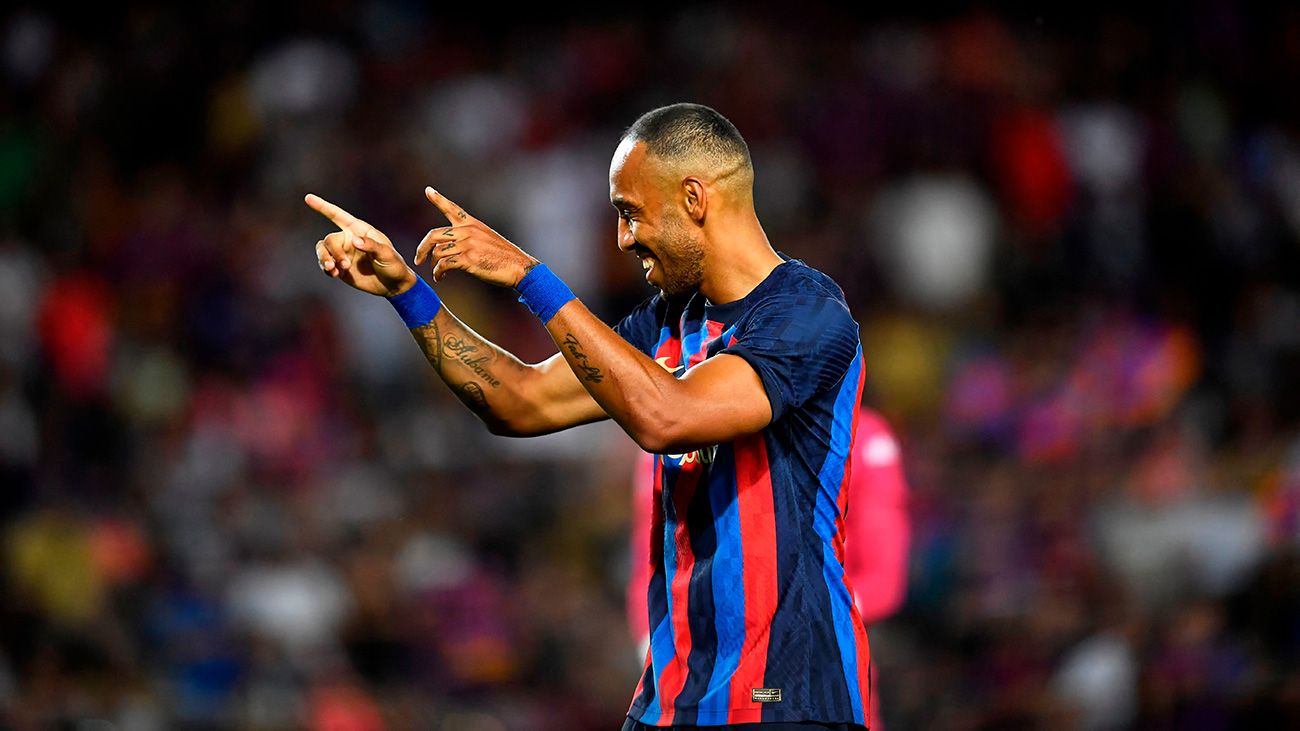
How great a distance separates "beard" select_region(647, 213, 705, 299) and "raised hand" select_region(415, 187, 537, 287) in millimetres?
325

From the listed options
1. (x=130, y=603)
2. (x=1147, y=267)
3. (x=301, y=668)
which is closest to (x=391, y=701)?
(x=301, y=668)

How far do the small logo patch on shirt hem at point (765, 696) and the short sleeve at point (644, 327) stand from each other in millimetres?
921

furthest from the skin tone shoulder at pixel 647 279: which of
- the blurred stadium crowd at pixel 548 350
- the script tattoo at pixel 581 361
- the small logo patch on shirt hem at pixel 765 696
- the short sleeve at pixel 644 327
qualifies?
the blurred stadium crowd at pixel 548 350

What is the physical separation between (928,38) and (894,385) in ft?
10.2

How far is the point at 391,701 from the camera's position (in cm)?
819

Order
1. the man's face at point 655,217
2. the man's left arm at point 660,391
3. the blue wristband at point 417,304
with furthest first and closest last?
the blue wristband at point 417,304
the man's face at point 655,217
the man's left arm at point 660,391

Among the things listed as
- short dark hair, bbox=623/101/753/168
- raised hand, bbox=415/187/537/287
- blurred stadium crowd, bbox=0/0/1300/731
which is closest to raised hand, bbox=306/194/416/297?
raised hand, bbox=415/187/537/287

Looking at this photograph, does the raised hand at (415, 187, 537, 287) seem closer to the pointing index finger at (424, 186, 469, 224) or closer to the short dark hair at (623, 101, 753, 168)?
the pointing index finger at (424, 186, 469, 224)

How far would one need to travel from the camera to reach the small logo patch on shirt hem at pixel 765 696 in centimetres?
361

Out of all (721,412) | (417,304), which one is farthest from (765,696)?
(417,304)

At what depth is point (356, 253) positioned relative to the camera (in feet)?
12.9

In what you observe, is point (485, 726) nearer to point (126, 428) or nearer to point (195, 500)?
point (195, 500)

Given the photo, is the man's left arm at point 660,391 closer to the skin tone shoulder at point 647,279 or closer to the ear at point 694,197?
the skin tone shoulder at point 647,279

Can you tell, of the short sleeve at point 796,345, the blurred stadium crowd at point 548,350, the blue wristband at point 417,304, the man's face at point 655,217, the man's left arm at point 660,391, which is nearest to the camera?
the man's left arm at point 660,391
